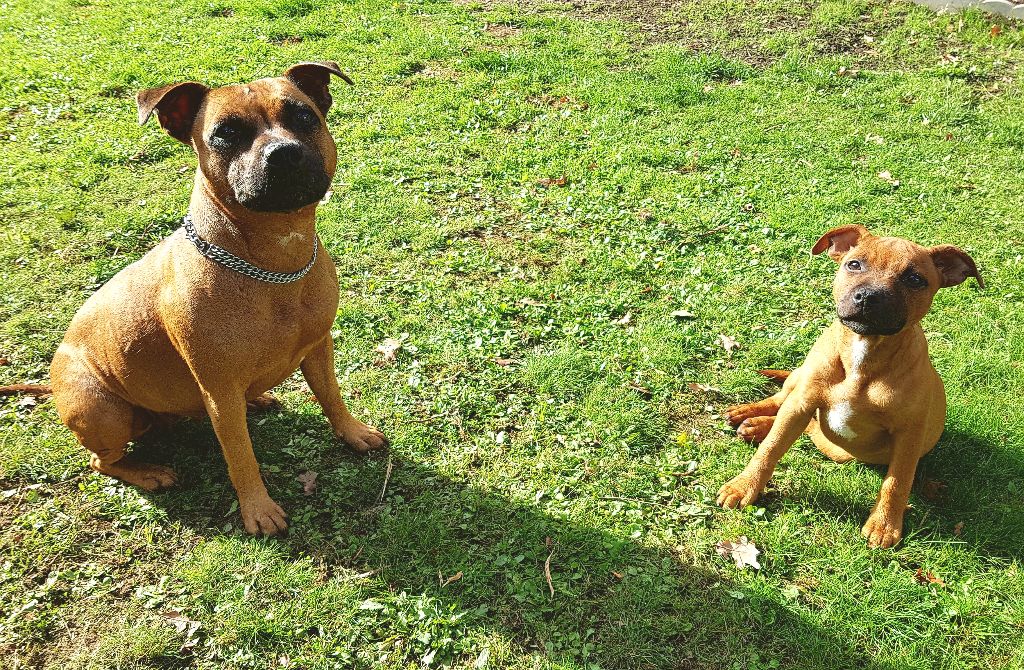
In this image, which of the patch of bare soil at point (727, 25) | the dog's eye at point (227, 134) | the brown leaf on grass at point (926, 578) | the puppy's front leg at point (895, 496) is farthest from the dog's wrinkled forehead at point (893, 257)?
the patch of bare soil at point (727, 25)

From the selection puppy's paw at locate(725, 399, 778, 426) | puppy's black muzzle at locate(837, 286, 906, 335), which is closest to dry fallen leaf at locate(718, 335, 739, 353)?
puppy's paw at locate(725, 399, 778, 426)

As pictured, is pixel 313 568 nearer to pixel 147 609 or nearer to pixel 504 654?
pixel 147 609

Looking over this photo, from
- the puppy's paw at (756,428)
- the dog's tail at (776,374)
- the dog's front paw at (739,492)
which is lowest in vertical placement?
the dog's front paw at (739,492)

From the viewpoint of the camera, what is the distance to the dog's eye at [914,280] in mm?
3357

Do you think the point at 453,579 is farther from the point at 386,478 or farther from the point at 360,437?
the point at 360,437

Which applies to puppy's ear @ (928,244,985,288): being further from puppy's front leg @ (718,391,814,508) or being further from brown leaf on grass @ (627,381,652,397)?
brown leaf on grass @ (627,381,652,397)

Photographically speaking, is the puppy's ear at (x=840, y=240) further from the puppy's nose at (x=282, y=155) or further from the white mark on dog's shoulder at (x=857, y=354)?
the puppy's nose at (x=282, y=155)

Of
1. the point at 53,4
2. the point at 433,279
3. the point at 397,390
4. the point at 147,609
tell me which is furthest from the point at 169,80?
the point at 147,609

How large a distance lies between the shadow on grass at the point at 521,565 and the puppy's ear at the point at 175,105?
2.07 m

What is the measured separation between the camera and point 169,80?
343 inches

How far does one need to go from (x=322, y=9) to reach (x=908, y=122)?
26.1 ft

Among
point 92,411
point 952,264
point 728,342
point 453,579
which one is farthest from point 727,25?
point 92,411

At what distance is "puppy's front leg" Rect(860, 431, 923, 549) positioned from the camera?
141 inches

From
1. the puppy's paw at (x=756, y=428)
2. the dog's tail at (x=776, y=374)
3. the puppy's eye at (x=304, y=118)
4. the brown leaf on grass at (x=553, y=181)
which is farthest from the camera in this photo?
the brown leaf on grass at (x=553, y=181)
